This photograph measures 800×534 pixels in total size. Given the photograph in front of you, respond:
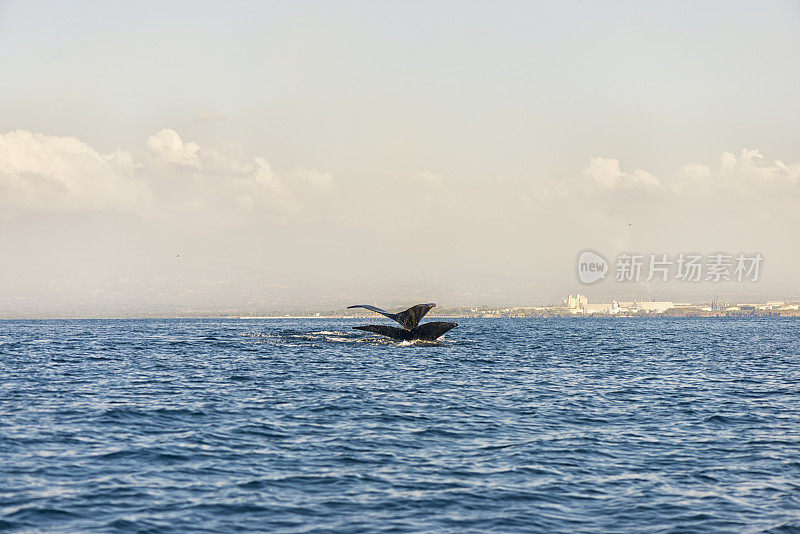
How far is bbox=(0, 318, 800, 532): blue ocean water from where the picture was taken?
1340 cm

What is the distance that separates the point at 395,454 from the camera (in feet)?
60.8

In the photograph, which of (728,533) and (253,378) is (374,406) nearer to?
(253,378)

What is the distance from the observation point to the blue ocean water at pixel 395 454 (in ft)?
44.0

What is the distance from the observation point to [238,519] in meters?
13.0

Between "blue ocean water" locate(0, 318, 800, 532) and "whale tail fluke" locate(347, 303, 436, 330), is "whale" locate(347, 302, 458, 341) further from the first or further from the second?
"blue ocean water" locate(0, 318, 800, 532)

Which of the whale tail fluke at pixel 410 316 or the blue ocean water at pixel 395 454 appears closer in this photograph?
the blue ocean water at pixel 395 454

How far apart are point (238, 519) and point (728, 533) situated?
8700 millimetres

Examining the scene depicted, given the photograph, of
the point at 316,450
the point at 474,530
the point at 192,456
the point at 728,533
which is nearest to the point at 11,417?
the point at 192,456

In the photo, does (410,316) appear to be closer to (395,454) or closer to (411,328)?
(411,328)

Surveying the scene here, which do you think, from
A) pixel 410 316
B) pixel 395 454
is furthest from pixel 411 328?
pixel 395 454

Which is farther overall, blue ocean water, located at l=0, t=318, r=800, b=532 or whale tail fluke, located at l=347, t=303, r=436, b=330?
whale tail fluke, located at l=347, t=303, r=436, b=330

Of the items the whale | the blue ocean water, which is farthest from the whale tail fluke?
the blue ocean water

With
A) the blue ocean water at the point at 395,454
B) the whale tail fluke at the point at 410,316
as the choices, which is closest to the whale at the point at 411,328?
the whale tail fluke at the point at 410,316

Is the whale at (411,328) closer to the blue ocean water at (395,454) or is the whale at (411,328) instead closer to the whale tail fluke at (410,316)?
the whale tail fluke at (410,316)
